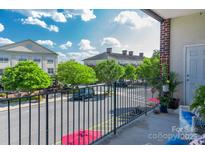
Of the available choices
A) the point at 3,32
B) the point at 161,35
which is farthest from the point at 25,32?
the point at 161,35

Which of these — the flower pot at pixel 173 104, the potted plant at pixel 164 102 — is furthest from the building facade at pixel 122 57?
the potted plant at pixel 164 102

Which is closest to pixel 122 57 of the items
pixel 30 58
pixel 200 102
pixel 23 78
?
Result: pixel 30 58

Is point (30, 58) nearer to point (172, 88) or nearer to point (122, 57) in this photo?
point (122, 57)

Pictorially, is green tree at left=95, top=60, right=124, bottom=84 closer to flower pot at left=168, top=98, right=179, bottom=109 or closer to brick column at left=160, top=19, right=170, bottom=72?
brick column at left=160, top=19, right=170, bottom=72

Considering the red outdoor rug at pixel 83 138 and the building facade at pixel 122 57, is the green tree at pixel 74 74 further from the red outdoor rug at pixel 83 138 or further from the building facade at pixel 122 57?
the red outdoor rug at pixel 83 138

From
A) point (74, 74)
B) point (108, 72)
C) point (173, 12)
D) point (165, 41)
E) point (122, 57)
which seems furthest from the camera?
point (122, 57)

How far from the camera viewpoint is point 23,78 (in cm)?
1309

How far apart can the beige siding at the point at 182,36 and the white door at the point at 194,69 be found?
11 cm

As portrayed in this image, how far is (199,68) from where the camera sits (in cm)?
399

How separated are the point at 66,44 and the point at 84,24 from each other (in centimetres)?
468

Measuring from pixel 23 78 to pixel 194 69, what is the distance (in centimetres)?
1190

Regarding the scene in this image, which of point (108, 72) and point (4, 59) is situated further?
point (4, 59)
